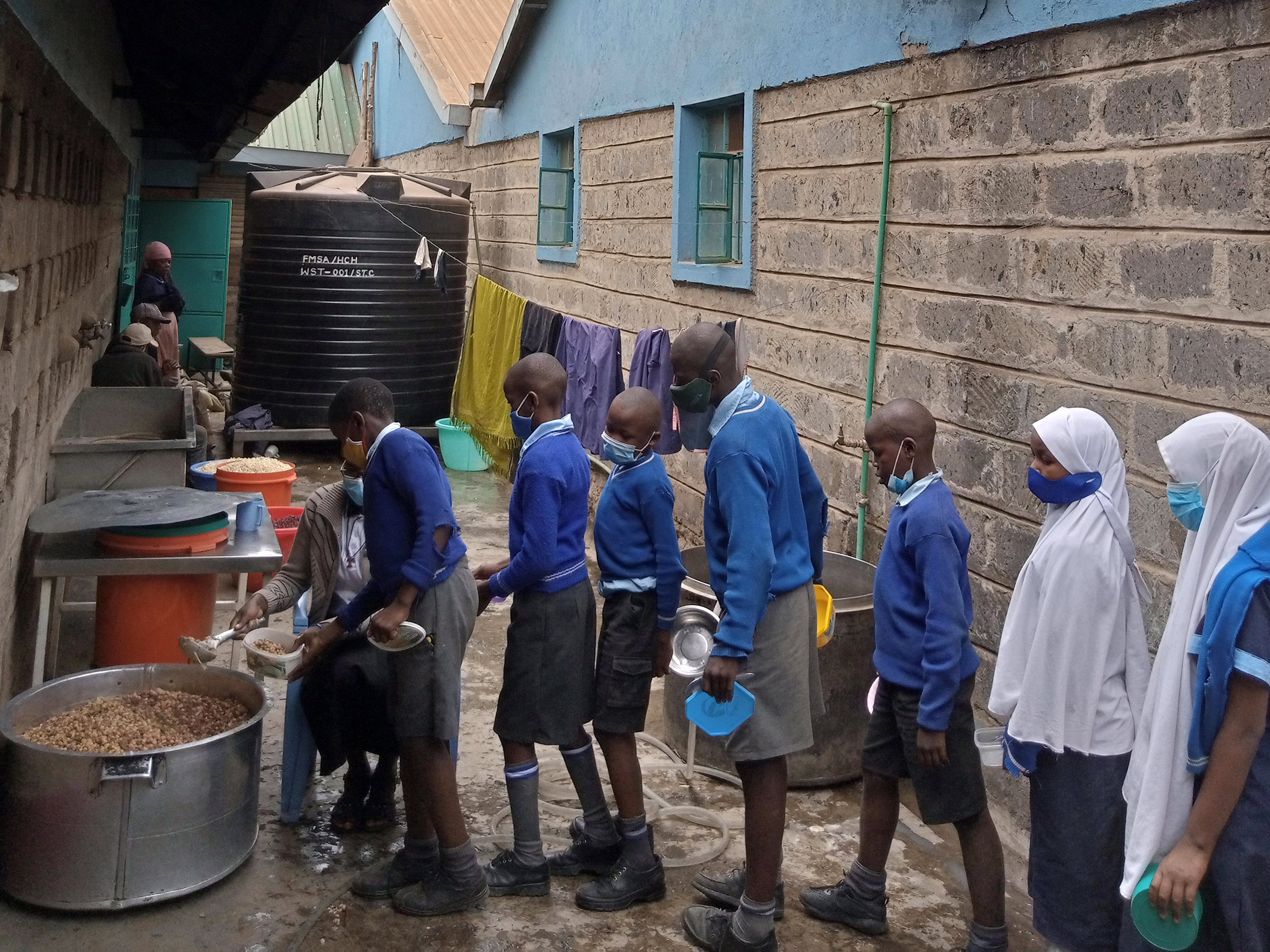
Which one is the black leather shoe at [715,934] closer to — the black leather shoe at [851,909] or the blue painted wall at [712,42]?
the black leather shoe at [851,909]

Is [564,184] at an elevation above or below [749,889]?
above

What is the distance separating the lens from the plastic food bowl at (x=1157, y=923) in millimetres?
2713

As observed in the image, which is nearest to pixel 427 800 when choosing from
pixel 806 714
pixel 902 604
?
pixel 806 714

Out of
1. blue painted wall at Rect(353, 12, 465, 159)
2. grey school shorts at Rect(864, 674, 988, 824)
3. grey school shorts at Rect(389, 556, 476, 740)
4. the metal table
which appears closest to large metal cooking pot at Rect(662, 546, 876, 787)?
grey school shorts at Rect(864, 674, 988, 824)

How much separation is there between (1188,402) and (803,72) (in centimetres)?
329

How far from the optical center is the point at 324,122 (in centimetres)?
2295

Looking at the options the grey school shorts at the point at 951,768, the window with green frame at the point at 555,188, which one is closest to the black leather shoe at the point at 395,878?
the grey school shorts at the point at 951,768

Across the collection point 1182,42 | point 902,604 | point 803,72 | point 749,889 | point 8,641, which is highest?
point 803,72

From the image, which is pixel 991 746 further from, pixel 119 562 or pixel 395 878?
pixel 119 562

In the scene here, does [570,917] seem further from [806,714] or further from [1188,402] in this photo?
[1188,402]

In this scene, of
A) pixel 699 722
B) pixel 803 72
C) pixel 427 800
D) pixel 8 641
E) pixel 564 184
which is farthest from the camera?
pixel 564 184

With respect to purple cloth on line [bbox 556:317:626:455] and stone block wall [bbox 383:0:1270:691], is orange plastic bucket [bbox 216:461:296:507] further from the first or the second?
stone block wall [bbox 383:0:1270:691]

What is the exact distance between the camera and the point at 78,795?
3930mm

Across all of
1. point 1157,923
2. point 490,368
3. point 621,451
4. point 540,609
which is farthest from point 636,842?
point 490,368
